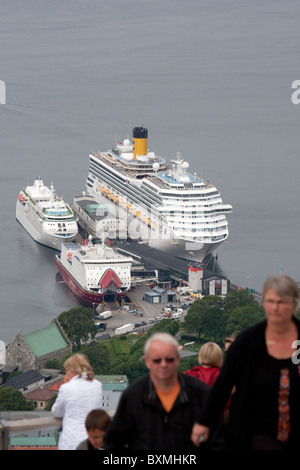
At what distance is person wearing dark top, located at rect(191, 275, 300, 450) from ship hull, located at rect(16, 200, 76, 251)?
130 ft

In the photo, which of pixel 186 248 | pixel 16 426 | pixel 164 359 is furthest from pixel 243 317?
pixel 164 359

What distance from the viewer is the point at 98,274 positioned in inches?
1544

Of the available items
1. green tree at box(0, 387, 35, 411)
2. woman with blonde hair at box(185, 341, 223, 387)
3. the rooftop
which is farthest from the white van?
woman with blonde hair at box(185, 341, 223, 387)

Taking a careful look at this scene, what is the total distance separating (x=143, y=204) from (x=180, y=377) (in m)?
42.2

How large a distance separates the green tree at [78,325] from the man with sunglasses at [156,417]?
83.6 ft

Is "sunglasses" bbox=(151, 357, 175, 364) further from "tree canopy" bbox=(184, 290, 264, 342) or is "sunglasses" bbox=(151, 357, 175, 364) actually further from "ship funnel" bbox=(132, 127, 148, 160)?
"ship funnel" bbox=(132, 127, 148, 160)

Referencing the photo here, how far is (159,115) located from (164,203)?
3289 centimetres

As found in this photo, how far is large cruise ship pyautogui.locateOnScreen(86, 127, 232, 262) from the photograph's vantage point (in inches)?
1783

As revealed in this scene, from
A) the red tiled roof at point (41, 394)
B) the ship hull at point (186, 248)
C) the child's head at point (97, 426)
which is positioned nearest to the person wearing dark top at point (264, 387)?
the child's head at point (97, 426)

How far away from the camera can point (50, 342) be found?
31.3m

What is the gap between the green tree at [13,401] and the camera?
25.5 meters

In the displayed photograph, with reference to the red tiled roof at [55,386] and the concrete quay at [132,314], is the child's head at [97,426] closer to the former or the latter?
the red tiled roof at [55,386]

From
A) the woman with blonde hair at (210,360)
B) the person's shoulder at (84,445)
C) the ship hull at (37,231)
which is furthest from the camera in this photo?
the ship hull at (37,231)

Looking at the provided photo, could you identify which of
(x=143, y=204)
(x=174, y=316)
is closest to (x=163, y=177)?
(x=143, y=204)
